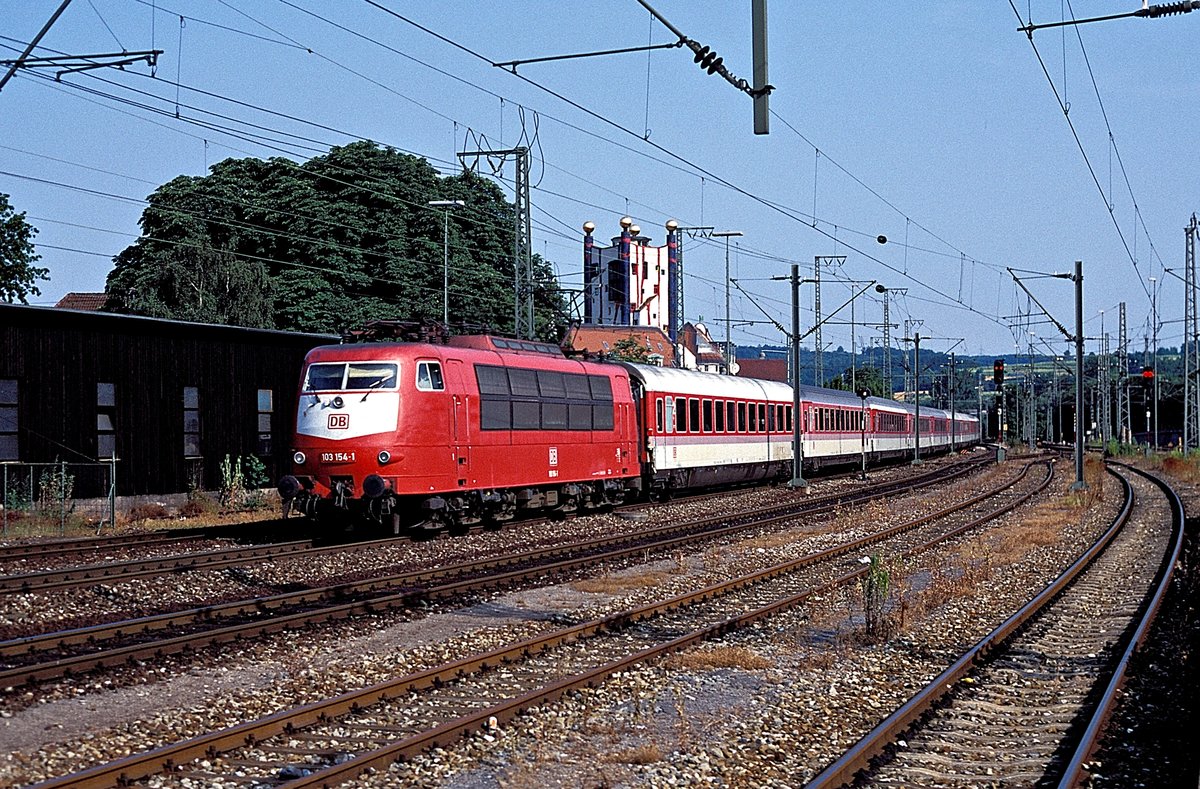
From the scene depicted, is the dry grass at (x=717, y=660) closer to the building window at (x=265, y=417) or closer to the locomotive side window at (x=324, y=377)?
the locomotive side window at (x=324, y=377)

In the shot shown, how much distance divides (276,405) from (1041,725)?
84.5ft

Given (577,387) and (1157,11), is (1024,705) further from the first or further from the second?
(577,387)

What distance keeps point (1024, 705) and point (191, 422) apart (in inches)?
929

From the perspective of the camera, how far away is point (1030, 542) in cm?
2386

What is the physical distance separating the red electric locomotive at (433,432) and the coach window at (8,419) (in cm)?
803

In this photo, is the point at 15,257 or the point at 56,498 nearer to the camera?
the point at 56,498

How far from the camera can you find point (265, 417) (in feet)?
106

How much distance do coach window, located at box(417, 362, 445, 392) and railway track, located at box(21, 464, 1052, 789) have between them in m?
6.82

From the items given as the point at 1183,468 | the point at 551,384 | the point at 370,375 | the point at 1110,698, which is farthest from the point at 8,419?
the point at 1183,468

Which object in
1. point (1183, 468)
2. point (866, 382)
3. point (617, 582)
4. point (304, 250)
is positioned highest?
point (304, 250)

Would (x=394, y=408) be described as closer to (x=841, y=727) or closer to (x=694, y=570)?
(x=694, y=570)

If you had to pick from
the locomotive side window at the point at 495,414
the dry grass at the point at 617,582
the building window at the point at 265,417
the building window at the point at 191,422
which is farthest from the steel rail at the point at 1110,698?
the building window at the point at 265,417

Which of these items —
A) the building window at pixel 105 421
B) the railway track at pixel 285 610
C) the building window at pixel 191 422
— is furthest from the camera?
the building window at pixel 191 422

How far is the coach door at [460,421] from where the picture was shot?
2184 cm
